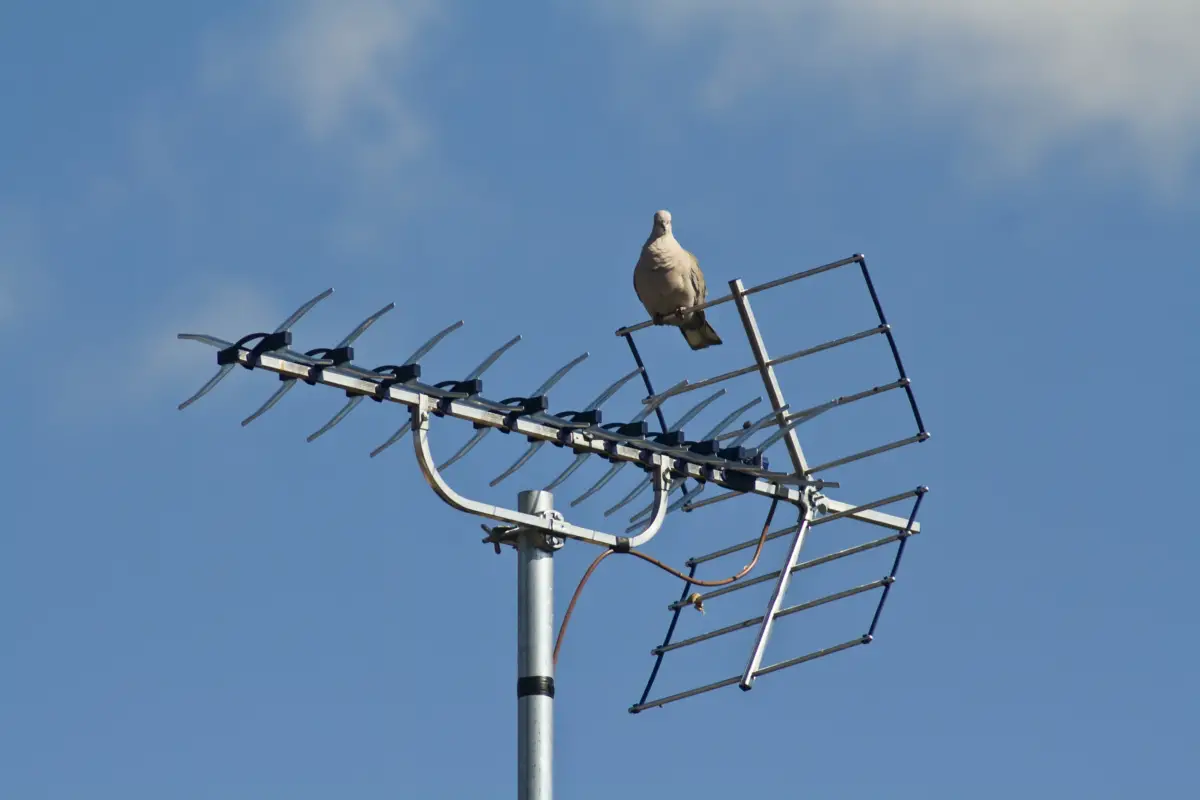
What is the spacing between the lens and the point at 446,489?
298 inches

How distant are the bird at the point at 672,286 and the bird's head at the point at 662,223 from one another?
100 millimetres

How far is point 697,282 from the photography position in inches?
525

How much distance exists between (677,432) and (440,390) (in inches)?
61.3

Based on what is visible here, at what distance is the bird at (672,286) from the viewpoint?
13.0 m

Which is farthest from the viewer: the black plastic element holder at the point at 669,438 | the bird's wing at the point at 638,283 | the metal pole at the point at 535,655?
the bird's wing at the point at 638,283

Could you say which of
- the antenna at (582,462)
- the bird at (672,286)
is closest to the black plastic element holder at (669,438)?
the antenna at (582,462)

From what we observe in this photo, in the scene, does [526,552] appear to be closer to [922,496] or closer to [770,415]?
[770,415]

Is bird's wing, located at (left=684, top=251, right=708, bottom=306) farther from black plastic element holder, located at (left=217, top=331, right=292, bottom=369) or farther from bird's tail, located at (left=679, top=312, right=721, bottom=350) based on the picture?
black plastic element holder, located at (left=217, top=331, right=292, bottom=369)

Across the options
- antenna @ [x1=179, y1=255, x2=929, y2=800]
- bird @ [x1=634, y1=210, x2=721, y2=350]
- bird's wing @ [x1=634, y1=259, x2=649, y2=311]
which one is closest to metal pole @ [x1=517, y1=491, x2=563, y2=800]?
antenna @ [x1=179, y1=255, x2=929, y2=800]

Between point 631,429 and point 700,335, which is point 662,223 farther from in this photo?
point 631,429

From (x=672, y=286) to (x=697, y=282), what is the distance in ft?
1.15

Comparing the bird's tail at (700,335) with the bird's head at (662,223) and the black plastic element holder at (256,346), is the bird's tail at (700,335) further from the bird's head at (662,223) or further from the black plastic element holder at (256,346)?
the black plastic element holder at (256,346)

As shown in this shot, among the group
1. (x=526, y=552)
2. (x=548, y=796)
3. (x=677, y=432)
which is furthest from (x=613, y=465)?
→ (x=548, y=796)

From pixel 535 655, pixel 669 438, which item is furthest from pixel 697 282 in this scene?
pixel 535 655
